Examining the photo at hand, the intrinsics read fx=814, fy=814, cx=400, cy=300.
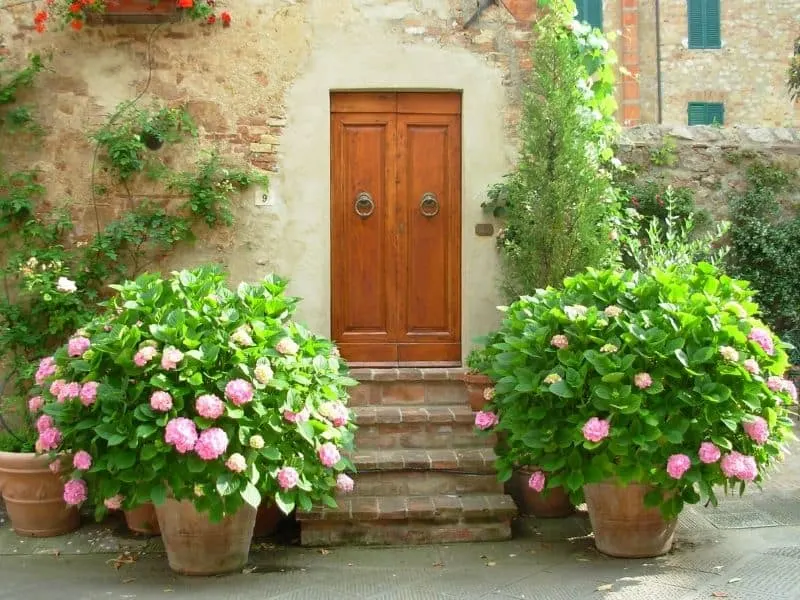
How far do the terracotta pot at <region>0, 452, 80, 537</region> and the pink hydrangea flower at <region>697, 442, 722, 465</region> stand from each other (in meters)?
3.50

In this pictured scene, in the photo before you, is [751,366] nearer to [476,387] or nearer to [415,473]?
[476,387]

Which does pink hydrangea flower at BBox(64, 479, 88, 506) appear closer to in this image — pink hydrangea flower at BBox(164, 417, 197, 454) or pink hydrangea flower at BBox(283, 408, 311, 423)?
pink hydrangea flower at BBox(164, 417, 197, 454)

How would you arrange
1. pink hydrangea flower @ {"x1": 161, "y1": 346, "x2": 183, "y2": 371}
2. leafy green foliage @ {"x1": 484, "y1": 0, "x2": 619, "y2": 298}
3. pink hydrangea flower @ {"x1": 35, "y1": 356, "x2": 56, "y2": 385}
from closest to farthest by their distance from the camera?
pink hydrangea flower @ {"x1": 161, "y1": 346, "x2": 183, "y2": 371} < pink hydrangea flower @ {"x1": 35, "y1": 356, "x2": 56, "y2": 385} < leafy green foliage @ {"x1": 484, "y1": 0, "x2": 619, "y2": 298}

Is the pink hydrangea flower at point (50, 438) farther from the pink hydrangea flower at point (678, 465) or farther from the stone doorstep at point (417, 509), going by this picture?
the pink hydrangea flower at point (678, 465)

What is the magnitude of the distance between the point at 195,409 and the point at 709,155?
505 cm

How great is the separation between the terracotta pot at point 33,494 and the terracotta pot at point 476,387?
251 centimetres

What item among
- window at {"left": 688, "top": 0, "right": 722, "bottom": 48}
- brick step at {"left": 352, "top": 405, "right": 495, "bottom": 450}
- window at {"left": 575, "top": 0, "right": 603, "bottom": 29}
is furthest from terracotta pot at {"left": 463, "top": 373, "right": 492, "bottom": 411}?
window at {"left": 688, "top": 0, "right": 722, "bottom": 48}

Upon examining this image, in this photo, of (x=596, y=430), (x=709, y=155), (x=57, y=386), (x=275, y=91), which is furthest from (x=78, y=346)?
(x=709, y=155)

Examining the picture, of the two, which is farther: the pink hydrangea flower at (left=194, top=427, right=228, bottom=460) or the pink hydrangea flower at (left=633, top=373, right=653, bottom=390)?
the pink hydrangea flower at (left=633, top=373, right=653, bottom=390)

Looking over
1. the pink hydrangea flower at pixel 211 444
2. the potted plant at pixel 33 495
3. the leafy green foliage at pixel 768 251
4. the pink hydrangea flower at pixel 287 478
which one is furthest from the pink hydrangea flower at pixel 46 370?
the leafy green foliage at pixel 768 251

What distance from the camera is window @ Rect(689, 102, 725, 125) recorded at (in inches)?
557

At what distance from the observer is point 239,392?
365cm

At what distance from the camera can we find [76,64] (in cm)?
592

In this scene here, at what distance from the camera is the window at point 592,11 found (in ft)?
45.3
